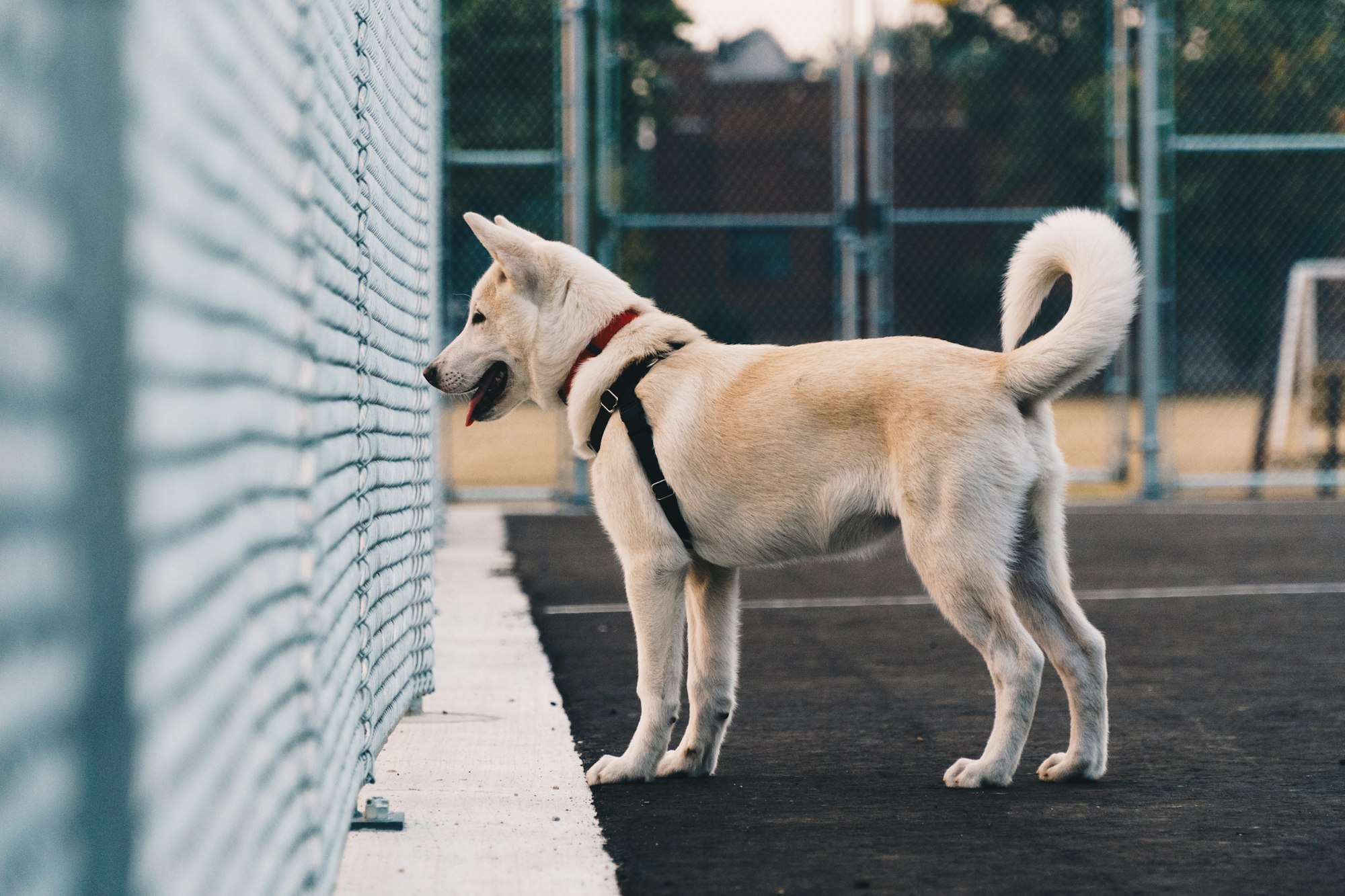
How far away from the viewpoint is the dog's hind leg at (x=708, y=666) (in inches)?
157

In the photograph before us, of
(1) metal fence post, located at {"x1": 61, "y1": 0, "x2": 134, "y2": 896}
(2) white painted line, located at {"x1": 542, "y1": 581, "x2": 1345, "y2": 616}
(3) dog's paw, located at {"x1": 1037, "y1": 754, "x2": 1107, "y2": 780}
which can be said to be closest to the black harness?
(3) dog's paw, located at {"x1": 1037, "y1": 754, "x2": 1107, "y2": 780}

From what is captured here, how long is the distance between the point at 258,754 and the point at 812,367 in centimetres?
221

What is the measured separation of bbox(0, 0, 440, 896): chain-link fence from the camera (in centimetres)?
130

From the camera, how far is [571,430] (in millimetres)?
4160

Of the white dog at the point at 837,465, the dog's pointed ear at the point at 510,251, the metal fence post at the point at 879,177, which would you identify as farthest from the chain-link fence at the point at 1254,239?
the dog's pointed ear at the point at 510,251

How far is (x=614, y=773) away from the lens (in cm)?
384

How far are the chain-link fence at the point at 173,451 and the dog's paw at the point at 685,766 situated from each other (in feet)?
3.90

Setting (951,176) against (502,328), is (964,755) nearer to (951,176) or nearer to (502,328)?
(502,328)

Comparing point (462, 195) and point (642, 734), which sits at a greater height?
point (462, 195)

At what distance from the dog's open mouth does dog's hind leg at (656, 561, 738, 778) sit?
2.54ft

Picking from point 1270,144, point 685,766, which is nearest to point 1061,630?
point 685,766

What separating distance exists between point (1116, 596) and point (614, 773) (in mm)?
4446

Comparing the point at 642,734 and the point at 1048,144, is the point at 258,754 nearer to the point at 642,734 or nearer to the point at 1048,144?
the point at 642,734

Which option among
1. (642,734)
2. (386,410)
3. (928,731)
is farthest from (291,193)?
(928,731)
